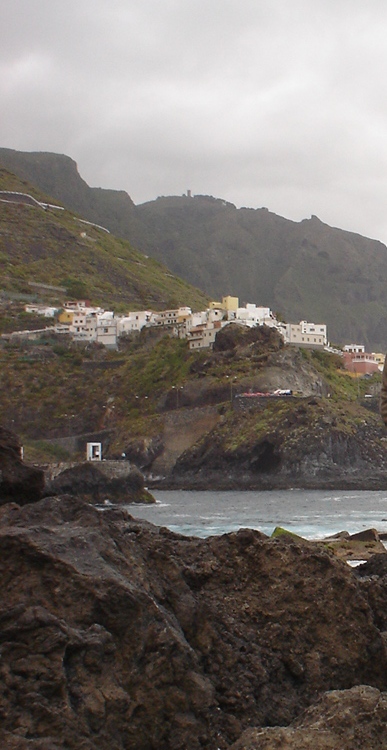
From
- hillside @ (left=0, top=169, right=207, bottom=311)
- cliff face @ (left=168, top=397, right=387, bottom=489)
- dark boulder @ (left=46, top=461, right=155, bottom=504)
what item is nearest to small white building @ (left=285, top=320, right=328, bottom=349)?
hillside @ (left=0, top=169, right=207, bottom=311)

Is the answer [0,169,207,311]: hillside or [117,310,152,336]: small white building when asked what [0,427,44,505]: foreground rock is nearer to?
[117,310,152,336]: small white building

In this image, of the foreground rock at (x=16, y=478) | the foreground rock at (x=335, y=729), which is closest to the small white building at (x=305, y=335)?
the foreground rock at (x=16, y=478)

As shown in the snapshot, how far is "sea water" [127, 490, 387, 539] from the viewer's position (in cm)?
4047

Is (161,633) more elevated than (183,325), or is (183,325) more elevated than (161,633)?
(183,325)

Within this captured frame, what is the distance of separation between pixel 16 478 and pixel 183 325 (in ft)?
407

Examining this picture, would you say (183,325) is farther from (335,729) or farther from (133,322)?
(335,729)

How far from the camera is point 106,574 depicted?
660 centimetres

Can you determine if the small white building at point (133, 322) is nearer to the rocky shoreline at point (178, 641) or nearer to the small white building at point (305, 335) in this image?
the small white building at point (305, 335)

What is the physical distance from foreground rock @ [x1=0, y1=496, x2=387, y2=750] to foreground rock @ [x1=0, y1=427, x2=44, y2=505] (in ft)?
6.77

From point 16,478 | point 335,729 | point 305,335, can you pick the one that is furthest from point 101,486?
point 305,335

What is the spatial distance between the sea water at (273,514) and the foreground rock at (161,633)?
26.5 metres

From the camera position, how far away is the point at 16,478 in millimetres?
10328

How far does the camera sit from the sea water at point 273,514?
133ft

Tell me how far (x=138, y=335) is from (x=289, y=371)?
31436 mm
